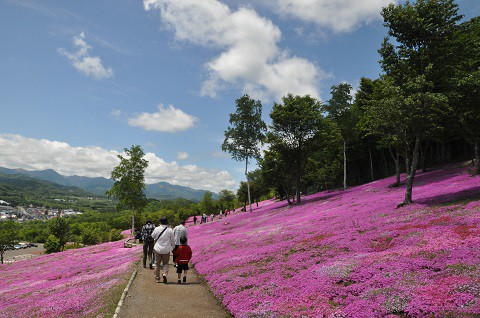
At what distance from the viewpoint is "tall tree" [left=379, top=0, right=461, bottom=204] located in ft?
74.8

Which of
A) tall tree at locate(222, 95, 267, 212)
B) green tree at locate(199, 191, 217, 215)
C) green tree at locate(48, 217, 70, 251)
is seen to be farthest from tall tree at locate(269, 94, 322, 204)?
green tree at locate(199, 191, 217, 215)

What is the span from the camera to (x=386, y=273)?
10172 millimetres

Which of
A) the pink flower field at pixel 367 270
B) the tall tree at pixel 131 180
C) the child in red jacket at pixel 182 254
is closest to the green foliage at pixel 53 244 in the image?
the tall tree at pixel 131 180

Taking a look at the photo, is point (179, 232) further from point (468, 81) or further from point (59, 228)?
point (59, 228)

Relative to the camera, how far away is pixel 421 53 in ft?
77.1

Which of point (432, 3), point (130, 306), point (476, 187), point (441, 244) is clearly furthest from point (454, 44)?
point (130, 306)

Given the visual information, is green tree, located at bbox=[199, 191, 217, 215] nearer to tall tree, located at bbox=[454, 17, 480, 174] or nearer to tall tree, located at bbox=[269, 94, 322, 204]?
tall tree, located at bbox=[269, 94, 322, 204]

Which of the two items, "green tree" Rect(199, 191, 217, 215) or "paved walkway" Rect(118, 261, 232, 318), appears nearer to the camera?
"paved walkway" Rect(118, 261, 232, 318)

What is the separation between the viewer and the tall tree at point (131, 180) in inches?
2140

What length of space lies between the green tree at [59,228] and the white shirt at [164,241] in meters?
63.9

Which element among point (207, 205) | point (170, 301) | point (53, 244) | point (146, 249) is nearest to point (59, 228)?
point (53, 244)

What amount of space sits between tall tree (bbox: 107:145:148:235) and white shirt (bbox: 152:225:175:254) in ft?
140

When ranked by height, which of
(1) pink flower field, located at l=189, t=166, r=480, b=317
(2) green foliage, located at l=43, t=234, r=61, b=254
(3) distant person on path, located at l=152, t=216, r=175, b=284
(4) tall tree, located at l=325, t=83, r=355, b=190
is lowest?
(2) green foliage, located at l=43, t=234, r=61, b=254

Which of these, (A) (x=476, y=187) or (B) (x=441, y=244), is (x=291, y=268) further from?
(A) (x=476, y=187)
